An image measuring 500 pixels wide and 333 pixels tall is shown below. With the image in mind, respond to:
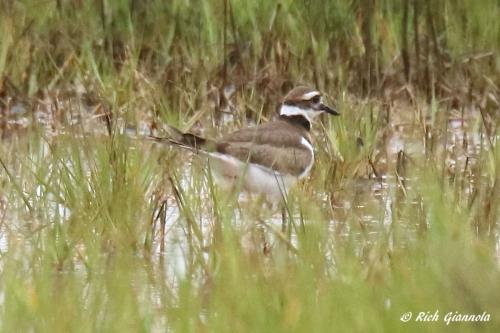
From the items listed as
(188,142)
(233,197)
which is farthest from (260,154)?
(233,197)

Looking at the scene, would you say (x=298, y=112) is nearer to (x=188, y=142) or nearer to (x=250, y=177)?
(x=250, y=177)

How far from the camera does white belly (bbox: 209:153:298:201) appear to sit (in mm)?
7535

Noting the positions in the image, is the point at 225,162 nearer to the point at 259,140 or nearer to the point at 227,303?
the point at 259,140

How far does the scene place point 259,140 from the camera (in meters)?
7.79

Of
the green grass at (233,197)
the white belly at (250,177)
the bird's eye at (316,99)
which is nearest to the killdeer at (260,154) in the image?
the white belly at (250,177)

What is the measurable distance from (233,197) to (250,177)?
148 centimetres

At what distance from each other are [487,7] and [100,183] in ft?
13.0

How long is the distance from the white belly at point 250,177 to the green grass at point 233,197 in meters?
0.11

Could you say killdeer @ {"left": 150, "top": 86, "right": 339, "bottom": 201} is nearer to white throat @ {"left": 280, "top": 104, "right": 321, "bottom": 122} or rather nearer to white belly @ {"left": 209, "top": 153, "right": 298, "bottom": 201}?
white belly @ {"left": 209, "top": 153, "right": 298, "bottom": 201}

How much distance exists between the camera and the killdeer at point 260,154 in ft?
24.5

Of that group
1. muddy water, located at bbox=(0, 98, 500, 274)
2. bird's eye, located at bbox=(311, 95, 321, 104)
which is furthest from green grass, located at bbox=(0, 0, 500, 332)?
bird's eye, located at bbox=(311, 95, 321, 104)

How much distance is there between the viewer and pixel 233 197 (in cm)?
622

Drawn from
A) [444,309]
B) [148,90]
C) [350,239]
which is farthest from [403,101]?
[444,309]

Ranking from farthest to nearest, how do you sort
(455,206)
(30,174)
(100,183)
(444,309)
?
(30,174), (100,183), (455,206), (444,309)
